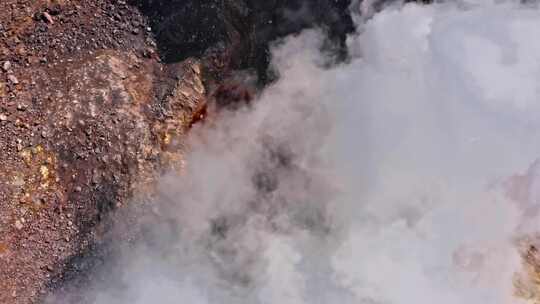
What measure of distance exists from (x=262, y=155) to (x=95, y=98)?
406 centimetres

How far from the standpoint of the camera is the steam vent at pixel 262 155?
48.2 ft

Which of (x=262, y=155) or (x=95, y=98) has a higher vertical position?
(x=262, y=155)

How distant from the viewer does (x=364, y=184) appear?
1567cm

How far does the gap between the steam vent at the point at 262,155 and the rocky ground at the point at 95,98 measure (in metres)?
0.03

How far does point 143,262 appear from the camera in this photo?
15.0 m

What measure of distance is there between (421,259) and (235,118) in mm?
5414

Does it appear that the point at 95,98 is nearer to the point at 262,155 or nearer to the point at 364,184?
the point at 262,155

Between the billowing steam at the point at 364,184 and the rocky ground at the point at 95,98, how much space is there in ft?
2.40

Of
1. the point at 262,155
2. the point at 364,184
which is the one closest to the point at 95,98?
the point at 262,155

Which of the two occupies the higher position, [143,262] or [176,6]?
[176,6]

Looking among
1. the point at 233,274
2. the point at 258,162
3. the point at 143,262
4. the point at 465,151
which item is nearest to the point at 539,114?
the point at 465,151

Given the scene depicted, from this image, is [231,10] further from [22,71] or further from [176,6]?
[22,71]

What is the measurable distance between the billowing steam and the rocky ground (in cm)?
73

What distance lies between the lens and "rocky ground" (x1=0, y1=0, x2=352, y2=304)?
14516 mm
